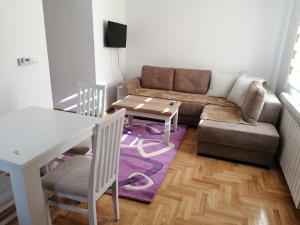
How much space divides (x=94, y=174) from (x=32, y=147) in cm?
39

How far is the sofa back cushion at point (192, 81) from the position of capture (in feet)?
12.7

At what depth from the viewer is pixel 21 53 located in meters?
2.37

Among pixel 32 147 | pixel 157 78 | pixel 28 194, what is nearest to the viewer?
pixel 28 194

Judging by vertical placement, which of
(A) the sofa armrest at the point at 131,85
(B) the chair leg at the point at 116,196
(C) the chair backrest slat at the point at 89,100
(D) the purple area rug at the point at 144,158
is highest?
(C) the chair backrest slat at the point at 89,100

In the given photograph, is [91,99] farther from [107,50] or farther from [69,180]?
[107,50]

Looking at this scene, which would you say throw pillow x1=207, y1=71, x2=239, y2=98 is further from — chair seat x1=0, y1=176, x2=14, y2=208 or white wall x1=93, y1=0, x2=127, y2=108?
chair seat x1=0, y1=176, x2=14, y2=208

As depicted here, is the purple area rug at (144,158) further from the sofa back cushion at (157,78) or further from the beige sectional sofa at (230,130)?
the sofa back cushion at (157,78)

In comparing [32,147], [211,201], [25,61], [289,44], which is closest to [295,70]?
[289,44]

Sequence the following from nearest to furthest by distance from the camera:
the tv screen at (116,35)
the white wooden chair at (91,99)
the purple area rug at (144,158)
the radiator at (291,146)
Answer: the radiator at (291,146) < the purple area rug at (144,158) < the white wooden chair at (91,99) < the tv screen at (116,35)

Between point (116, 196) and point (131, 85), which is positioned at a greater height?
point (131, 85)

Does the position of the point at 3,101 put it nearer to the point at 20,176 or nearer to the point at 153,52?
the point at 20,176

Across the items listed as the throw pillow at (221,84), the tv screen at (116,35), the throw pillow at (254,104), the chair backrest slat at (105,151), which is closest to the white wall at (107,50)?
the tv screen at (116,35)

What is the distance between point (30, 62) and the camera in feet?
8.14

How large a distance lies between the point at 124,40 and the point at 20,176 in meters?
3.57
